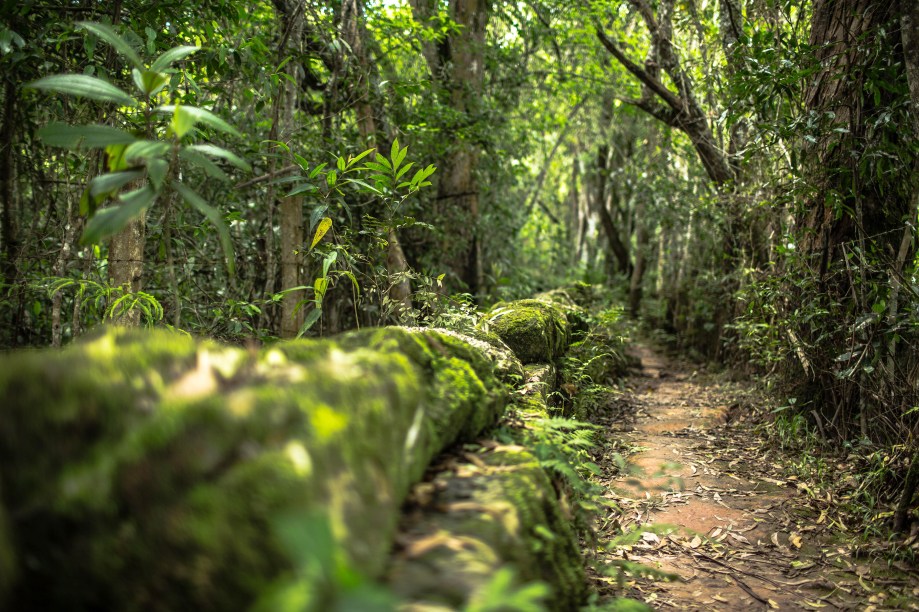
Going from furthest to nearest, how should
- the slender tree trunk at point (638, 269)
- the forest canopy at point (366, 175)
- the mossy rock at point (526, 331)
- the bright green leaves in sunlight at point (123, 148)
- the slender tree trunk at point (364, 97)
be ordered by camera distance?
the slender tree trunk at point (638, 269) → the slender tree trunk at point (364, 97) → the mossy rock at point (526, 331) → the forest canopy at point (366, 175) → the bright green leaves in sunlight at point (123, 148)

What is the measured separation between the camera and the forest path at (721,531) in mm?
2941

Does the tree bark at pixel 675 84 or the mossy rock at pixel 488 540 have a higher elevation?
the tree bark at pixel 675 84

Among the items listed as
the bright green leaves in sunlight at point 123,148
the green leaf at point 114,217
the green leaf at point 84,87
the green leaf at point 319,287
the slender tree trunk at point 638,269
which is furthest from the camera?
the slender tree trunk at point 638,269

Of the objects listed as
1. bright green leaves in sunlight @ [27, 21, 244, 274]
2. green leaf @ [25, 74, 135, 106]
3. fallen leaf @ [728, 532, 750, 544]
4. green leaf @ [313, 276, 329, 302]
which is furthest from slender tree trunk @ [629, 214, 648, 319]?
green leaf @ [25, 74, 135, 106]

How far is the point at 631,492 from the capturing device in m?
4.20

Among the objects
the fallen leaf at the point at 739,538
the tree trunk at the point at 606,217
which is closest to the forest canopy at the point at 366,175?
the fallen leaf at the point at 739,538

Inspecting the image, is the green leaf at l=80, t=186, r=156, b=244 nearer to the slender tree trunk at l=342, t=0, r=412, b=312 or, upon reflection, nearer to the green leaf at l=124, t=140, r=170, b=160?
the green leaf at l=124, t=140, r=170, b=160

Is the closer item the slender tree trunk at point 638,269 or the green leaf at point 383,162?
the green leaf at point 383,162

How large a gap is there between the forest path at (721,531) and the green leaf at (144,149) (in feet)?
6.63

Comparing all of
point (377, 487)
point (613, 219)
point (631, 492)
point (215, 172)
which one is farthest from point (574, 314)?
point (613, 219)

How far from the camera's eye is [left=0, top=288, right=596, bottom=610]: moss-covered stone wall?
1.03 metres

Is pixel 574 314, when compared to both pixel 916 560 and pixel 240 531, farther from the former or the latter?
pixel 240 531

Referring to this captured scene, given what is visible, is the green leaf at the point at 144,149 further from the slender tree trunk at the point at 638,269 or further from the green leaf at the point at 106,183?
the slender tree trunk at the point at 638,269

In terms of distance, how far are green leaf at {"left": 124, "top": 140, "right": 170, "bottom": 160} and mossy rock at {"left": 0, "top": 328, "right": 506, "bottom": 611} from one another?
24.6 inches
